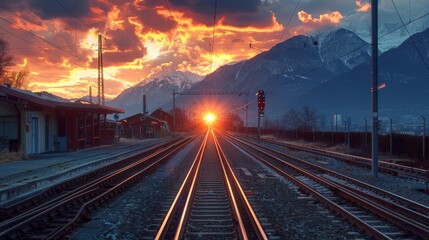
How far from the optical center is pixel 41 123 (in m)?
32.3

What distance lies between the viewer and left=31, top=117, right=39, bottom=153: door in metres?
30.9

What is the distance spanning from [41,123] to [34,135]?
1.25 meters

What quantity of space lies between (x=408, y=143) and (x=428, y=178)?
1141cm

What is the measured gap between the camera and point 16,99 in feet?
94.8

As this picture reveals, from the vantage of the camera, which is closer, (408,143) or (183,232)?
(183,232)

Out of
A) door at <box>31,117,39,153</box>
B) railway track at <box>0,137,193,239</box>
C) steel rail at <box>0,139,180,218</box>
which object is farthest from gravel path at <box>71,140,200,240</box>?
door at <box>31,117,39,153</box>

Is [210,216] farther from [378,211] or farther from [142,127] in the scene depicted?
[142,127]

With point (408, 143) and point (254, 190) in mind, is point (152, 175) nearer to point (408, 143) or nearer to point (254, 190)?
point (254, 190)

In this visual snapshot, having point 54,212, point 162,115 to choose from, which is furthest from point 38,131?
point 162,115

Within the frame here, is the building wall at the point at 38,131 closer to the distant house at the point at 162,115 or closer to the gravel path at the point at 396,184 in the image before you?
the gravel path at the point at 396,184

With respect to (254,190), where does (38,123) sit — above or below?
above

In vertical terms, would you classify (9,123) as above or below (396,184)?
above

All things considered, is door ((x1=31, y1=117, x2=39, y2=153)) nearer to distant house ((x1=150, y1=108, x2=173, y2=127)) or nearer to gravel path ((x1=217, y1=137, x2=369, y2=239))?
gravel path ((x1=217, y1=137, x2=369, y2=239))

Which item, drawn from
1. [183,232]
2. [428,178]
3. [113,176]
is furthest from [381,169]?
[183,232]
